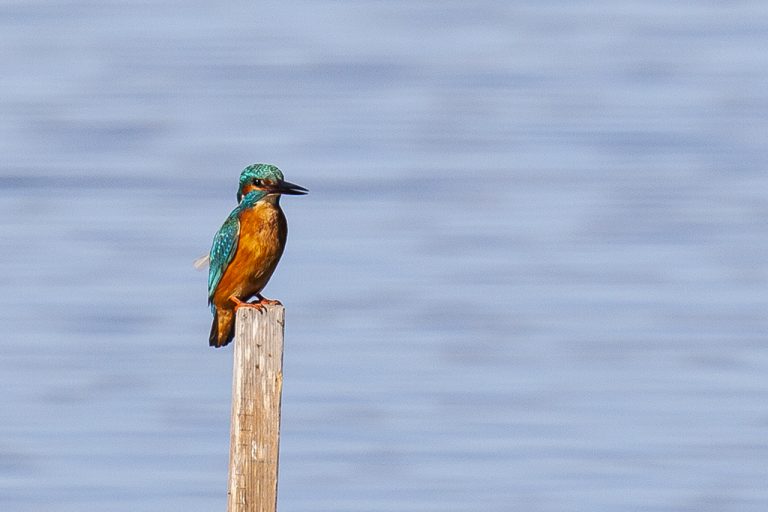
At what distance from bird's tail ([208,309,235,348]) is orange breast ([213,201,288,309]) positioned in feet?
0.45

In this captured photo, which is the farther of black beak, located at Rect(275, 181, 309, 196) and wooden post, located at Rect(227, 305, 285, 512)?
black beak, located at Rect(275, 181, 309, 196)

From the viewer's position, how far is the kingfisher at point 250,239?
600cm

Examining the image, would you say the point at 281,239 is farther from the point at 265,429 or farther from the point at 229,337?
the point at 265,429

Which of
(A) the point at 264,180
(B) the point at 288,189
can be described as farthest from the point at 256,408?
(A) the point at 264,180

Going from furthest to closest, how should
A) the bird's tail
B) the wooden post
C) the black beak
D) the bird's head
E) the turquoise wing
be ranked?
1. the bird's tail
2. the turquoise wing
3. the bird's head
4. the black beak
5. the wooden post

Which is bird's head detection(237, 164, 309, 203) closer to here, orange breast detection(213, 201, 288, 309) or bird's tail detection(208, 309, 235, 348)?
orange breast detection(213, 201, 288, 309)

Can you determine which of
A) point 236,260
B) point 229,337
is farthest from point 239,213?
point 229,337

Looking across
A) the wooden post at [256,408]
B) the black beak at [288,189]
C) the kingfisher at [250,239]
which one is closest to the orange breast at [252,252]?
the kingfisher at [250,239]

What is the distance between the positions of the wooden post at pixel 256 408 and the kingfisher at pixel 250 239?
1.25m

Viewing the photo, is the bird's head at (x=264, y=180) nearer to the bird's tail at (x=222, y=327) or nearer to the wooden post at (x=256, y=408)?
the bird's tail at (x=222, y=327)

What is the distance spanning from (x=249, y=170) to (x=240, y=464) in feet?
5.28

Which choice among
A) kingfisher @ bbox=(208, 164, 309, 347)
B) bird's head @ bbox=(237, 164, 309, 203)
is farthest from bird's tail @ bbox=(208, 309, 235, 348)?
bird's head @ bbox=(237, 164, 309, 203)

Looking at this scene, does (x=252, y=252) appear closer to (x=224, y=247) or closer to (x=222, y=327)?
(x=224, y=247)

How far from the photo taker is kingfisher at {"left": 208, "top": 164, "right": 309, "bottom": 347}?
19.7 feet
